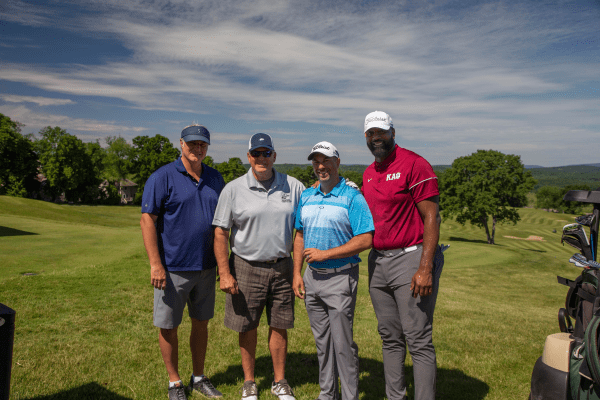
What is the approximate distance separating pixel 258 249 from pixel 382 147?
63.1 inches

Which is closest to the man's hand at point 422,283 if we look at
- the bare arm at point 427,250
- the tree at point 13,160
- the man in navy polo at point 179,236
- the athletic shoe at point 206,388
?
the bare arm at point 427,250

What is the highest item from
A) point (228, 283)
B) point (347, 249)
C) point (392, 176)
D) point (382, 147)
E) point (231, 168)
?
point (231, 168)

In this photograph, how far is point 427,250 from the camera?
3.49 meters

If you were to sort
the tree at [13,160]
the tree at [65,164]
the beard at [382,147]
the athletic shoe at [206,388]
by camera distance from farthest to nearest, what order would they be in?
the tree at [65,164]
the tree at [13,160]
the athletic shoe at [206,388]
the beard at [382,147]

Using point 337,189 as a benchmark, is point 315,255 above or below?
below

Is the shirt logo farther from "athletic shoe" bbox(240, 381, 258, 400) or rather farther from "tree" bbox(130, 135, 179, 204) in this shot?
"tree" bbox(130, 135, 179, 204)

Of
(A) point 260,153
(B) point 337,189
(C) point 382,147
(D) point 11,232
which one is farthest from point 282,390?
(D) point 11,232

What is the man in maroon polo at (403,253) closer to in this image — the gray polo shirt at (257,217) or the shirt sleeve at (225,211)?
the gray polo shirt at (257,217)

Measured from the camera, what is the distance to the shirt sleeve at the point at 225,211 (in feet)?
12.9

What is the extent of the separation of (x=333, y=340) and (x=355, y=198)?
54.2 inches

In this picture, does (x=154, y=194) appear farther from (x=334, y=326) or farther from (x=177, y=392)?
(x=334, y=326)

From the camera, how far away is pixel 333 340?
3707 millimetres

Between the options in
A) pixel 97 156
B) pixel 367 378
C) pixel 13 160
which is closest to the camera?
pixel 367 378

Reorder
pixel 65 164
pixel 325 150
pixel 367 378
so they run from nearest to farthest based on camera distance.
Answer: pixel 325 150 → pixel 367 378 → pixel 65 164
